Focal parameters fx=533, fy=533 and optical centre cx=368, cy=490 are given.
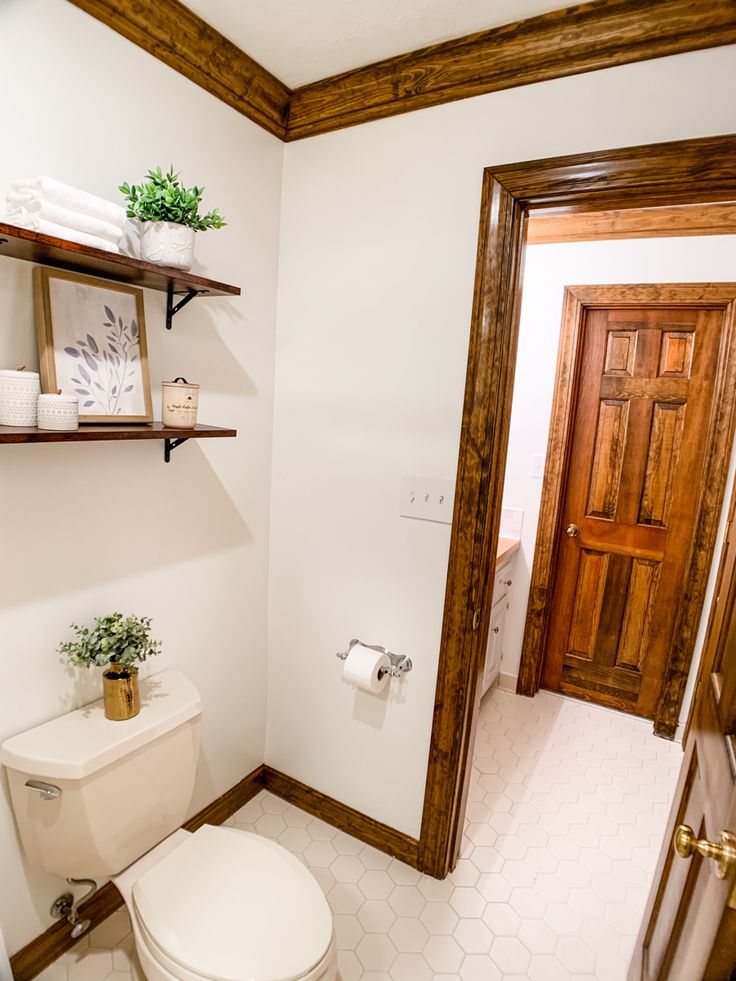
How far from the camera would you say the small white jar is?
104 centimetres

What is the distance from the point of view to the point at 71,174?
118 cm

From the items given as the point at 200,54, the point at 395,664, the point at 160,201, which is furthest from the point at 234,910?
the point at 200,54

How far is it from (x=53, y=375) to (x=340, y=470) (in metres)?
0.85

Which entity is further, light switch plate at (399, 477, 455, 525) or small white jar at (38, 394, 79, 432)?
light switch plate at (399, 477, 455, 525)

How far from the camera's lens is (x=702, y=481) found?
2361 mm

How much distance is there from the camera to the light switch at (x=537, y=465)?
273 centimetres

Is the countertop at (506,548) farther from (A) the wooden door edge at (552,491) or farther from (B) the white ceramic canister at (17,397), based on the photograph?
(B) the white ceramic canister at (17,397)

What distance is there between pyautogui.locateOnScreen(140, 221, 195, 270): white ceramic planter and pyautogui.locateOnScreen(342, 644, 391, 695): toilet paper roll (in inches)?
47.2

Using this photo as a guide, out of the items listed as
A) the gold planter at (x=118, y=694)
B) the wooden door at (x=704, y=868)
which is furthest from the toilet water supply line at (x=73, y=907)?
the wooden door at (x=704, y=868)

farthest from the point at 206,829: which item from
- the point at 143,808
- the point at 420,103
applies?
the point at 420,103

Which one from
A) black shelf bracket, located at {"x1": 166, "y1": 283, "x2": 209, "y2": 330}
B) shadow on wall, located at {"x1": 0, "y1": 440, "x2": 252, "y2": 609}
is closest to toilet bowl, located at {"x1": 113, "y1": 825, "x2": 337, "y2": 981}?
shadow on wall, located at {"x1": 0, "y1": 440, "x2": 252, "y2": 609}

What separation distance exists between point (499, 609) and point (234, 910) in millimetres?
1832

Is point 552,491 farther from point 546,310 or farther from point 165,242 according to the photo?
point 165,242

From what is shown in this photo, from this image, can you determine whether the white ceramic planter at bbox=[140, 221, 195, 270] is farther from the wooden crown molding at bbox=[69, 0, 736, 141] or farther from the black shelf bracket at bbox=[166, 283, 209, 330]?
the wooden crown molding at bbox=[69, 0, 736, 141]
